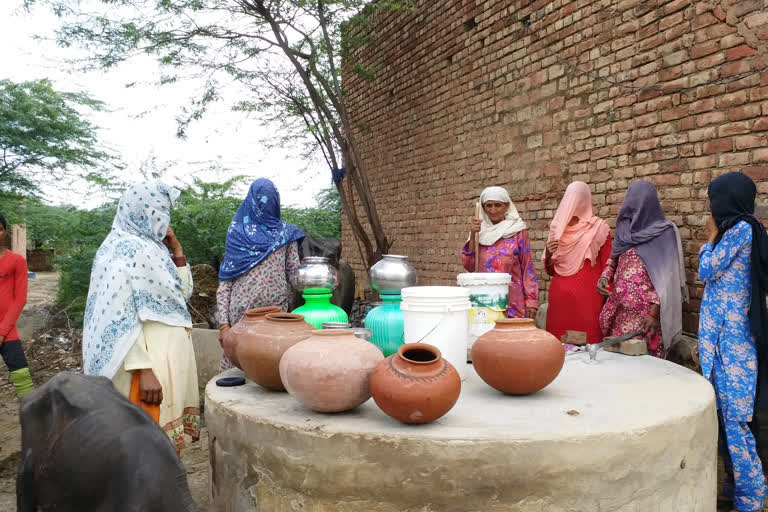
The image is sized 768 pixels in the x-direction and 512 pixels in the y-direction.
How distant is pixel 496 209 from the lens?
3574 millimetres

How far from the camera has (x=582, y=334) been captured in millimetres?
3279

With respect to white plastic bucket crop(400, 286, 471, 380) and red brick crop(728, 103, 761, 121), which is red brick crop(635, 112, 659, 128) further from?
white plastic bucket crop(400, 286, 471, 380)

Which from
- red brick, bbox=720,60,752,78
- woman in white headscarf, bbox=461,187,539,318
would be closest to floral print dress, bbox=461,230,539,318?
woman in white headscarf, bbox=461,187,539,318

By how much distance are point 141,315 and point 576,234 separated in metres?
2.71

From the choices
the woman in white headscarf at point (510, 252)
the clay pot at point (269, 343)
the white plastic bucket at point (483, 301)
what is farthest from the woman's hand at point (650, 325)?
the clay pot at point (269, 343)

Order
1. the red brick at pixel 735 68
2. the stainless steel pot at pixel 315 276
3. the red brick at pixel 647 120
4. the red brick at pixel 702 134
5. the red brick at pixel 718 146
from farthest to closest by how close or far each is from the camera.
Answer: the red brick at pixel 647 120 → the red brick at pixel 702 134 → the red brick at pixel 718 146 → the red brick at pixel 735 68 → the stainless steel pot at pixel 315 276

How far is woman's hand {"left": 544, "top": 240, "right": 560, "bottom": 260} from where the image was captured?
3.67 meters

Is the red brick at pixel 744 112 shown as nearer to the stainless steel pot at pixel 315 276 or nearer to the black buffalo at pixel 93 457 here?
the stainless steel pot at pixel 315 276

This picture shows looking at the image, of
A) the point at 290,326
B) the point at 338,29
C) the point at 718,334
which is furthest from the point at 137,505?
the point at 338,29

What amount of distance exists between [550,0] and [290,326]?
4060mm

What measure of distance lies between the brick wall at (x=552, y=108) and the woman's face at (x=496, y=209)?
3.86 feet

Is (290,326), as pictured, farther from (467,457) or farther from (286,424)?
(467,457)

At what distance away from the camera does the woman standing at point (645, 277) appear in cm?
327

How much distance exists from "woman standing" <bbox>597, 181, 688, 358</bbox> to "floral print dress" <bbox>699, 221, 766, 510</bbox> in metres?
0.53
